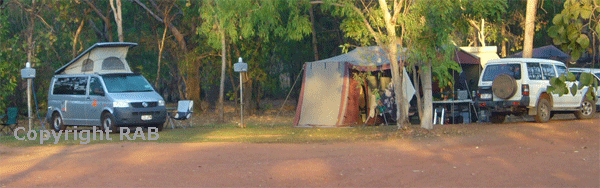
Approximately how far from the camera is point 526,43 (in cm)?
2123

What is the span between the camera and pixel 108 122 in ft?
58.7

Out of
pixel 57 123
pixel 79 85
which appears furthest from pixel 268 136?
pixel 57 123

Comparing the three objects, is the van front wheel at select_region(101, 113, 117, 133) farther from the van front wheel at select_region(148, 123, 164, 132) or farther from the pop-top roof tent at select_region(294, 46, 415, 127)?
the pop-top roof tent at select_region(294, 46, 415, 127)

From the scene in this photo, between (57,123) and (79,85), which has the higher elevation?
(79,85)

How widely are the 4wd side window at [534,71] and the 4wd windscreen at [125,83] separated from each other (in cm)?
990

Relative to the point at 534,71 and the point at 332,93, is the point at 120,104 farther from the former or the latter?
the point at 534,71

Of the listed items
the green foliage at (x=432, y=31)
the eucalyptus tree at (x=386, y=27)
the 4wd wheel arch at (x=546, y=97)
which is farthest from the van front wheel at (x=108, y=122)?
the 4wd wheel arch at (x=546, y=97)

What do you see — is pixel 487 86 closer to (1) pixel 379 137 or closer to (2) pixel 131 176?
(1) pixel 379 137

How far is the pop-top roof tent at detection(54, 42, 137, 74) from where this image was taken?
745 inches

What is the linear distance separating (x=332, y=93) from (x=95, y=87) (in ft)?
20.3

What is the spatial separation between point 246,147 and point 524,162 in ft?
17.1

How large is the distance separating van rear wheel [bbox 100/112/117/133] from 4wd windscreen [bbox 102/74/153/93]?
649mm

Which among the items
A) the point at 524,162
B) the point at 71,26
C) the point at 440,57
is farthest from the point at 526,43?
the point at 71,26

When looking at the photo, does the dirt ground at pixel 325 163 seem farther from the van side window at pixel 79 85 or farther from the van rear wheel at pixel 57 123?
the van rear wheel at pixel 57 123
